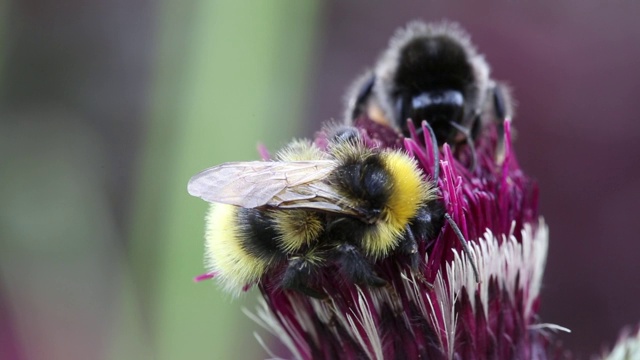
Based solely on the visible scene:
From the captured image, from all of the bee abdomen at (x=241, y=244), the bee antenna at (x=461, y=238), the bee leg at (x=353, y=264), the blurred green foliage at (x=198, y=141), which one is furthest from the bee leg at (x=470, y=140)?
the blurred green foliage at (x=198, y=141)

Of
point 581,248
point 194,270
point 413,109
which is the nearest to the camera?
point 413,109

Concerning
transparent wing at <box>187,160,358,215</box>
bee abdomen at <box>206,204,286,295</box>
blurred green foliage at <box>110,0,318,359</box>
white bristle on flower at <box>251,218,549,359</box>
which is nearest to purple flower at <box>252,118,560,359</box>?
white bristle on flower at <box>251,218,549,359</box>

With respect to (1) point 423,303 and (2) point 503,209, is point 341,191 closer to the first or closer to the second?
(1) point 423,303

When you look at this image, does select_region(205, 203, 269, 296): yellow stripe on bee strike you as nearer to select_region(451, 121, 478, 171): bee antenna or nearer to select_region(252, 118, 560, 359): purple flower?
select_region(252, 118, 560, 359): purple flower

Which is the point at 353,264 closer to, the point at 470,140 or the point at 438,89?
the point at 470,140

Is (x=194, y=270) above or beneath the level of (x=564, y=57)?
beneath

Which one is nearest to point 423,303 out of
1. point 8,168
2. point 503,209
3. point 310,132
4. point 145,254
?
point 503,209
